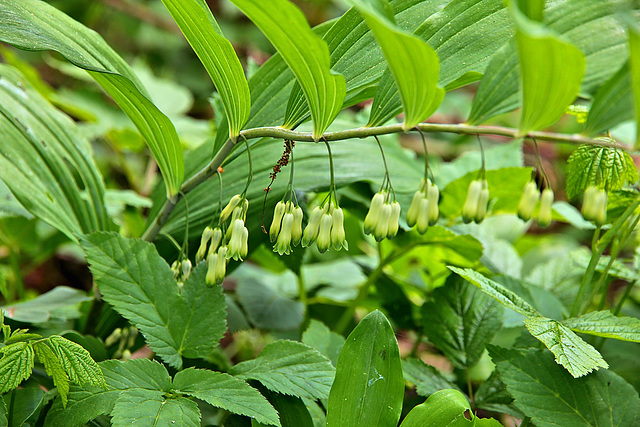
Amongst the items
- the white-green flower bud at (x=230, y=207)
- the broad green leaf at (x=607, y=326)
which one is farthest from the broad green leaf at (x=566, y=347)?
the white-green flower bud at (x=230, y=207)

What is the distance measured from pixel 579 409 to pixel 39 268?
3.09 m

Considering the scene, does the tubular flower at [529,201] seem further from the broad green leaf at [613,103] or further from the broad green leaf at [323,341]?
the broad green leaf at [323,341]

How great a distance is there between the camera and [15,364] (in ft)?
3.61

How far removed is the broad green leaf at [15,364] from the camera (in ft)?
3.52

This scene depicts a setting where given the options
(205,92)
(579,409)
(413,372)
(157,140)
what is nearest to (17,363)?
(157,140)

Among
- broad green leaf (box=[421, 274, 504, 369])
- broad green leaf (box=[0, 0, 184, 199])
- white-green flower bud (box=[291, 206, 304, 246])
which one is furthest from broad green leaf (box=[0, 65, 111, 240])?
broad green leaf (box=[421, 274, 504, 369])

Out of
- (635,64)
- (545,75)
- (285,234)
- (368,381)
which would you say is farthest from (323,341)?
(635,64)

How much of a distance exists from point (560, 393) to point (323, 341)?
701 millimetres

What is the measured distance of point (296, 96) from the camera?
4.52 feet

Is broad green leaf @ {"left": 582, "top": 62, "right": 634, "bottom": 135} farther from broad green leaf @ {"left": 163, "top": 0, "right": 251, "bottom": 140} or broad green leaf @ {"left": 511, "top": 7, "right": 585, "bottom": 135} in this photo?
broad green leaf @ {"left": 163, "top": 0, "right": 251, "bottom": 140}

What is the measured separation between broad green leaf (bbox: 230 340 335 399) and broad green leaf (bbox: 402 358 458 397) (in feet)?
0.97

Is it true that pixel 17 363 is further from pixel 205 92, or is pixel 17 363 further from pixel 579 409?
pixel 205 92

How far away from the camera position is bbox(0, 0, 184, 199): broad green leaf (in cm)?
137

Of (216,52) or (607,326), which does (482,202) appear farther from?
(216,52)
